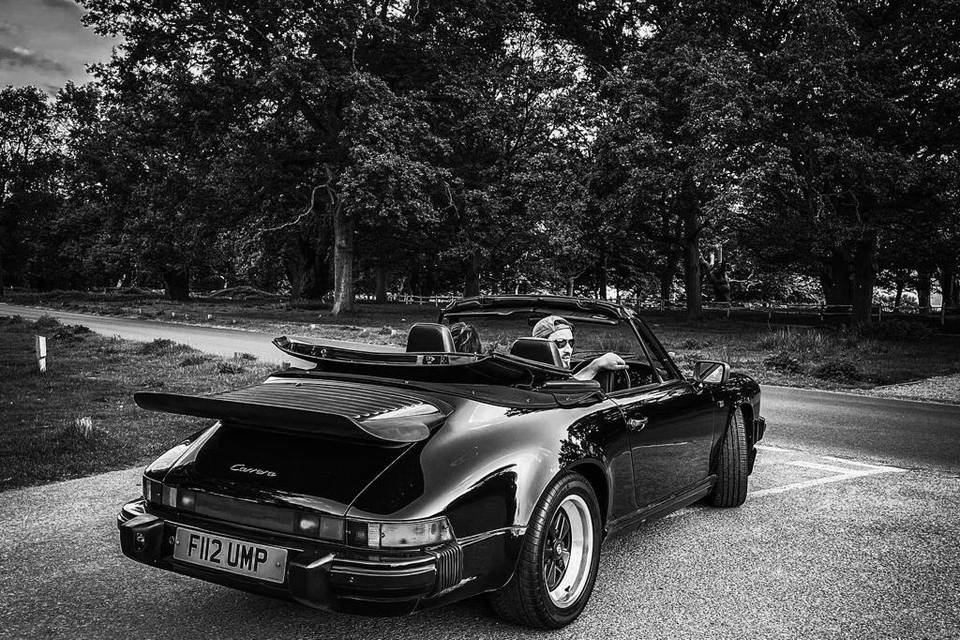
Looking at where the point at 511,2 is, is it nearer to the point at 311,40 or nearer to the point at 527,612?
the point at 311,40

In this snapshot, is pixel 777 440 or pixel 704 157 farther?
pixel 704 157

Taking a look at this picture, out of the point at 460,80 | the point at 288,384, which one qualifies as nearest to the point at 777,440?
the point at 288,384

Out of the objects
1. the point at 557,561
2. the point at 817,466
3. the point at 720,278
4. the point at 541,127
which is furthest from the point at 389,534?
the point at 720,278

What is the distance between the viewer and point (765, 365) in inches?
609

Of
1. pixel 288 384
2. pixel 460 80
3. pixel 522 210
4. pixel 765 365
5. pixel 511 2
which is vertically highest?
pixel 511 2

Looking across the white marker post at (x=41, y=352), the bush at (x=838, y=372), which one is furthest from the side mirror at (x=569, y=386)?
the bush at (x=838, y=372)

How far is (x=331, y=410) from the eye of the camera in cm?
292

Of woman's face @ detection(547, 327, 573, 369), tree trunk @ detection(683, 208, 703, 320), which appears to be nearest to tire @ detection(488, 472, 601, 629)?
woman's face @ detection(547, 327, 573, 369)

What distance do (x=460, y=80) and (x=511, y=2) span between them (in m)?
3.72

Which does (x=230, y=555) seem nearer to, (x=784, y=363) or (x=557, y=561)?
(x=557, y=561)

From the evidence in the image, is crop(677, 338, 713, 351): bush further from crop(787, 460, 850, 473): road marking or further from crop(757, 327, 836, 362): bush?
crop(787, 460, 850, 473): road marking

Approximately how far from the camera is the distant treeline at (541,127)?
2156 cm

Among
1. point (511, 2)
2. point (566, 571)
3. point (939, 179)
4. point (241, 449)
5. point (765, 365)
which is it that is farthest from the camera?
point (511, 2)

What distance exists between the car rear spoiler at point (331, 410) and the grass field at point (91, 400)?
3.45 m
